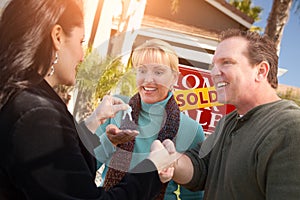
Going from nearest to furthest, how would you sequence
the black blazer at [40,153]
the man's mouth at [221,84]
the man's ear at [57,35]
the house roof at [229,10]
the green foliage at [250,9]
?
the black blazer at [40,153] < the man's ear at [57,35] < the man's mouth at [221,84] < the house roof at [229,10] < the green foliage at [250,9]

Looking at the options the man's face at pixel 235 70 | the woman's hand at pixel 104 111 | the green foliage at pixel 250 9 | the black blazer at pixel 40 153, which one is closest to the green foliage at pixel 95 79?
the woman's hand at pixel 104 111

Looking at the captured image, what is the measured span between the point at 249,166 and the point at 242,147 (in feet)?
0.25

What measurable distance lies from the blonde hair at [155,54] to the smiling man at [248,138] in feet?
0.63

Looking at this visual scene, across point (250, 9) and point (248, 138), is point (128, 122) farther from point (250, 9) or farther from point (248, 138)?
point (250, 9)

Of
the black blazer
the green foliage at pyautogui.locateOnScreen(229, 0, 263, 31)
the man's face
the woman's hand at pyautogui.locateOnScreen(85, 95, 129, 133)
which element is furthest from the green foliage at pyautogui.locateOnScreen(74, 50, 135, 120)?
the green foliage at pyautogui.locateOnScreen(229, 0, 263, 31)

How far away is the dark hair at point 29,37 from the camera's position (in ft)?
2.92

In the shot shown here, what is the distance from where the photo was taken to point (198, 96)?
1.10 m

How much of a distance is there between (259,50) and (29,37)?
818mm

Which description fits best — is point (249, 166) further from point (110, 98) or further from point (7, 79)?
point (7, 79)

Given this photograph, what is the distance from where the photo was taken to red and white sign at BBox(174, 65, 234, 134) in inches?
41.3

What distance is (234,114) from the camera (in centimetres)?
148

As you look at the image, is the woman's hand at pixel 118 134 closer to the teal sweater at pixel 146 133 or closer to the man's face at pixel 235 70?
the teal sweater at pixel 146 133

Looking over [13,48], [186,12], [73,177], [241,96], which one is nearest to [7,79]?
[13,48]

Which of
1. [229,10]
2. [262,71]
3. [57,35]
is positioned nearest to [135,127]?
[57,35]
